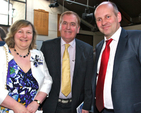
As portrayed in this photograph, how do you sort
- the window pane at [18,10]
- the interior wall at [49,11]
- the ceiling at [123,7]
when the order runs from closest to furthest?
the window pane at [18,10] < the interior wall at [49,11] < the ceiling at [123,7]

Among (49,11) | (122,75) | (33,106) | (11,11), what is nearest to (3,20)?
(11,11)

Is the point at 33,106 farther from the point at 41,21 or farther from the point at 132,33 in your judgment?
the point at 41,21

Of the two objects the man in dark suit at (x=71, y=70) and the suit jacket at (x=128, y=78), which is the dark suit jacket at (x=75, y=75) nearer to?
the man in dark suit at (x=71, y=70)

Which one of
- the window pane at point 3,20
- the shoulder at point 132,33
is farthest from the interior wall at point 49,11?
the shoulder at point 132,33

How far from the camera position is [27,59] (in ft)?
4.99

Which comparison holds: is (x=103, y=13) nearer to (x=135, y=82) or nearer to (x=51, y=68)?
(x=135, y=82)

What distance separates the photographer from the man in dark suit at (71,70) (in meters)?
1.78

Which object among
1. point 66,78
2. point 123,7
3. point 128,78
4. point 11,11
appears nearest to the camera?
point 128,78

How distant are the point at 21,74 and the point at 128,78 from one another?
101cm

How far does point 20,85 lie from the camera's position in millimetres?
1368

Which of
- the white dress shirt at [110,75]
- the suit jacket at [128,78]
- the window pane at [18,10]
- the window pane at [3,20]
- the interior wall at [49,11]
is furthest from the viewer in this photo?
the interior wall at [49,11]

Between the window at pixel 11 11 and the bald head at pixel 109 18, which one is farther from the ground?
the window at pixel 11 11

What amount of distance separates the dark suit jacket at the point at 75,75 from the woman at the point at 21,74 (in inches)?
9.1

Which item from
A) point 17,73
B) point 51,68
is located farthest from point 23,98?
point 51,68
